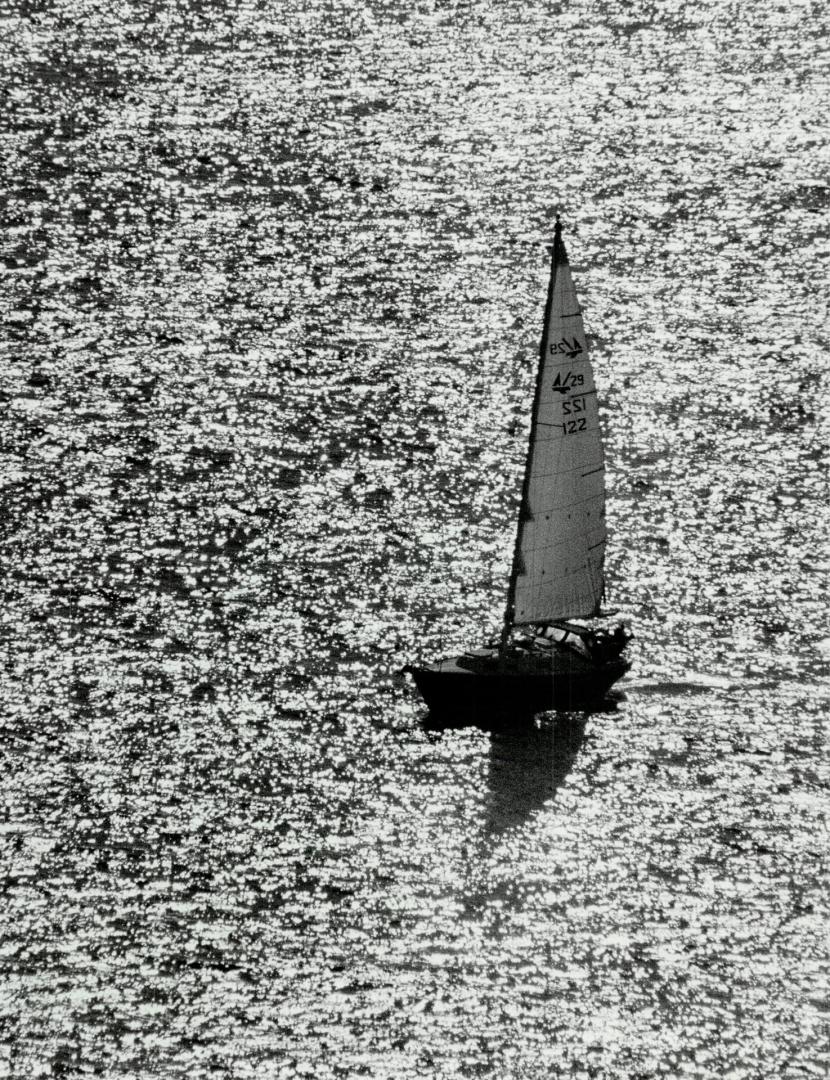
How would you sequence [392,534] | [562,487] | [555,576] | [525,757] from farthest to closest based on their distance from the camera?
[392,534], [555,576], [562,487], [525,757]

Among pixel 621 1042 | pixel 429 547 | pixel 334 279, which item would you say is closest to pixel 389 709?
pixel 429 547

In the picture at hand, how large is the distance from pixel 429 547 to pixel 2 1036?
32.5 m

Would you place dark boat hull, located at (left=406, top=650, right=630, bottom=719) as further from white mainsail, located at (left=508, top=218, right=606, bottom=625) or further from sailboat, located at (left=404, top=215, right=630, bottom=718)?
white mainsail, located at (left=508, top=218, right=606, bottom=625)

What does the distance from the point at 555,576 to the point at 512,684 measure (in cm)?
490

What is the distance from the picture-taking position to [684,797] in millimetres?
80375

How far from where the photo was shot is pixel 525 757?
81.8 m

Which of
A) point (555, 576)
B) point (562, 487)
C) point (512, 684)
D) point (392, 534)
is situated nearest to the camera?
point (512, 684)

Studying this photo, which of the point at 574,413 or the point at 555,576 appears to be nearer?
the point at 574,413

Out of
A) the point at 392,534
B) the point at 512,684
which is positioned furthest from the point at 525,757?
the point at 392,534

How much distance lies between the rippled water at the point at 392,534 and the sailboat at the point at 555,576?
2.02 meters

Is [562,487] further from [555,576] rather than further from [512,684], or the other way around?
[512,684]

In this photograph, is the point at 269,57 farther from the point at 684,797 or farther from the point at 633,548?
the point at 684,797

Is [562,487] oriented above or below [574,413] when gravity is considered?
below

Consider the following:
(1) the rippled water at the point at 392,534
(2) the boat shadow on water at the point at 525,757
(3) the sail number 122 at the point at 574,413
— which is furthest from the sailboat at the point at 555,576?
(1) the rippled water at the point at 392,534
